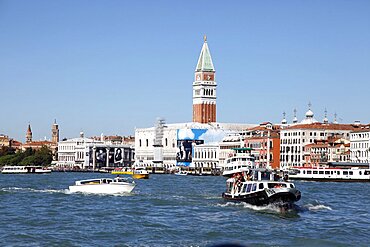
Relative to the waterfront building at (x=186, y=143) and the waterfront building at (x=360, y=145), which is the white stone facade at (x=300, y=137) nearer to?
the waterfront building at (x=360, y=145)

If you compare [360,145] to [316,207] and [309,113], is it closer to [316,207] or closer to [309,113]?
[309,113]

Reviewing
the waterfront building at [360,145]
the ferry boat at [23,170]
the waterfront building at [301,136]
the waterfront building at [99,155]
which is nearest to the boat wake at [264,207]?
the waterfront building at [360,145]

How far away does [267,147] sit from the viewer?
275 ft

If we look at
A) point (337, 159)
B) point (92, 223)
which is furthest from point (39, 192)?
point (337, 159)

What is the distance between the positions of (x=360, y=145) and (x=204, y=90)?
37.2 m

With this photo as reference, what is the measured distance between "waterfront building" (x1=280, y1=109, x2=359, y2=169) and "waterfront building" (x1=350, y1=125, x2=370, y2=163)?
6786 mm

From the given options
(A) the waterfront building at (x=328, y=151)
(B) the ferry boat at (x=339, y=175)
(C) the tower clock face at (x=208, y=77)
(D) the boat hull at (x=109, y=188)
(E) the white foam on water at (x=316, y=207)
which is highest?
(C) the tower clock face at (x=208, y=77)

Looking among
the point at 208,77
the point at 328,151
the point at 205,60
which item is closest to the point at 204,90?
the point at 208,77

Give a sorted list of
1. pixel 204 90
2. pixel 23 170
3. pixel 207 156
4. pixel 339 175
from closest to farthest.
A: pixel 339 175 → pixel 23 170 → pixel 207 156 → pixel 204 90

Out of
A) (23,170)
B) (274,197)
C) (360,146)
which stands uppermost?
(360,146)

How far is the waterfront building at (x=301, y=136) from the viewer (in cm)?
7956

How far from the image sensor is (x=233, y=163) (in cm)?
5809

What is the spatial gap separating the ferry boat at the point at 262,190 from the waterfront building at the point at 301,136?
51.4 m

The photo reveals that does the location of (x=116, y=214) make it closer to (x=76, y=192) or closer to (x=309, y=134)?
(x=76, y=192)
